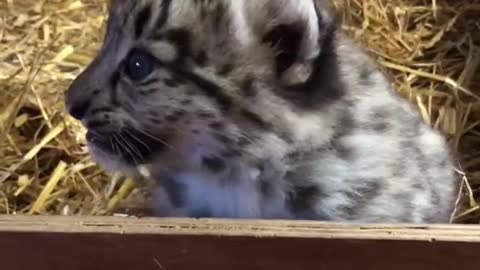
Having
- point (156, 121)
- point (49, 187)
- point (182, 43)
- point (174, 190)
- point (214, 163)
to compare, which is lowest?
point (49, 187)

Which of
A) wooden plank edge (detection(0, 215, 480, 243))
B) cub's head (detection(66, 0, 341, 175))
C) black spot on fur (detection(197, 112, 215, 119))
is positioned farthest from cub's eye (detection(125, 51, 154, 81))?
wooden plank edge (detection(0, 215, 480, 243))

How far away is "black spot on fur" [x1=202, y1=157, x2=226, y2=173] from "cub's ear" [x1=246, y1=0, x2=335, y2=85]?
17 cm

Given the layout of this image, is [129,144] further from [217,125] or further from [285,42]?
[285,42]

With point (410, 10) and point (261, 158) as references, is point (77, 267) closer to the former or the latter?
point (261, 158)

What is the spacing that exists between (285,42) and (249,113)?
0.13m

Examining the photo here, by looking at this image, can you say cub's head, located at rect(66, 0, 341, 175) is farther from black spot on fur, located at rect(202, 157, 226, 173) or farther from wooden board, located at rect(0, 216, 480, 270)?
wooden board, located at rect(0, 216, 480, 270)

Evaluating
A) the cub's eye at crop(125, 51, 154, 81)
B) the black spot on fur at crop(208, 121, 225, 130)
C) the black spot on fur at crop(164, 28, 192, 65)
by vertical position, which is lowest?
the black spot on fur at crop(208, 121, 225, 130)

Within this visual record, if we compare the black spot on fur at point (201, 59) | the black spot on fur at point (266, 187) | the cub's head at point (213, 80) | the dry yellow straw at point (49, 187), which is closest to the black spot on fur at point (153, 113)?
the cub's head at point (213, 80)

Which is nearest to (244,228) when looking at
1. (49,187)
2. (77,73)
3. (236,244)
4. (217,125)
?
(236,244)

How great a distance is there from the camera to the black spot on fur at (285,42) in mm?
1957

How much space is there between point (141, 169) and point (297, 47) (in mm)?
382

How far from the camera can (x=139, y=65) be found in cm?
201

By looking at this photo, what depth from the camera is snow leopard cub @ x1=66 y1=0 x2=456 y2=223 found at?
1.97 metres

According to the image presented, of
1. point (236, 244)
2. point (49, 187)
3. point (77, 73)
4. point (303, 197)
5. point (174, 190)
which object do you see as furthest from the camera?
point (77, 73)
